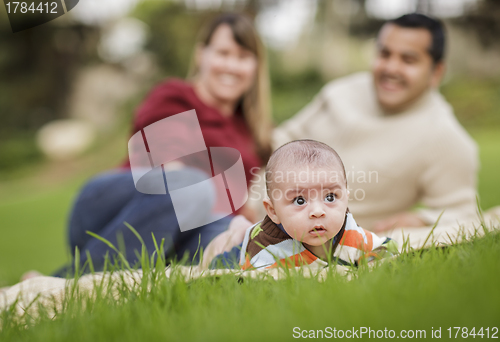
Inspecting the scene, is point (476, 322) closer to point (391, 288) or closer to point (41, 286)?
point (391, 288)

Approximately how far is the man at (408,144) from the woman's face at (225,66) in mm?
670

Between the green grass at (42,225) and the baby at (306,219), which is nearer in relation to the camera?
the baby at (306,219)

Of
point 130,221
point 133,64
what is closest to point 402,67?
point 130,221

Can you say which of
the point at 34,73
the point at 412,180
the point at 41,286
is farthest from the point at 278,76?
the point at 41,286

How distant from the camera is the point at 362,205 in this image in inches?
83.7

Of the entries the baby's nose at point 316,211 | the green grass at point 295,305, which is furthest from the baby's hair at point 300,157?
the green grass at point 295,305

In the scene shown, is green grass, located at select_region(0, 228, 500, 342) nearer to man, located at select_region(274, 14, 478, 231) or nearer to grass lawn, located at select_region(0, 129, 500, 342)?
grass lawn, located at select_region(0, 129, 500, 342)

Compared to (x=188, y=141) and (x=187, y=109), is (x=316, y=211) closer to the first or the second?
(x=188, y=141)

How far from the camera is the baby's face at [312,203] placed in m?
1.07

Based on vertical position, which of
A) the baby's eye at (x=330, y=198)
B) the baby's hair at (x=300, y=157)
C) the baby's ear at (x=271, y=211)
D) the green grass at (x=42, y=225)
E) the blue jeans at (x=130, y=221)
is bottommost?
the green grass at (x=42, y=225)

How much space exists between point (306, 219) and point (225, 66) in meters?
1.57

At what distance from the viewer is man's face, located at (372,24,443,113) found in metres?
2.07

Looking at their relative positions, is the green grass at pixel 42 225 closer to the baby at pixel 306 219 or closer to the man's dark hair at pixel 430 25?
the man's dark hair at pixel 430 25

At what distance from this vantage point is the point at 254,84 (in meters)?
2.69
